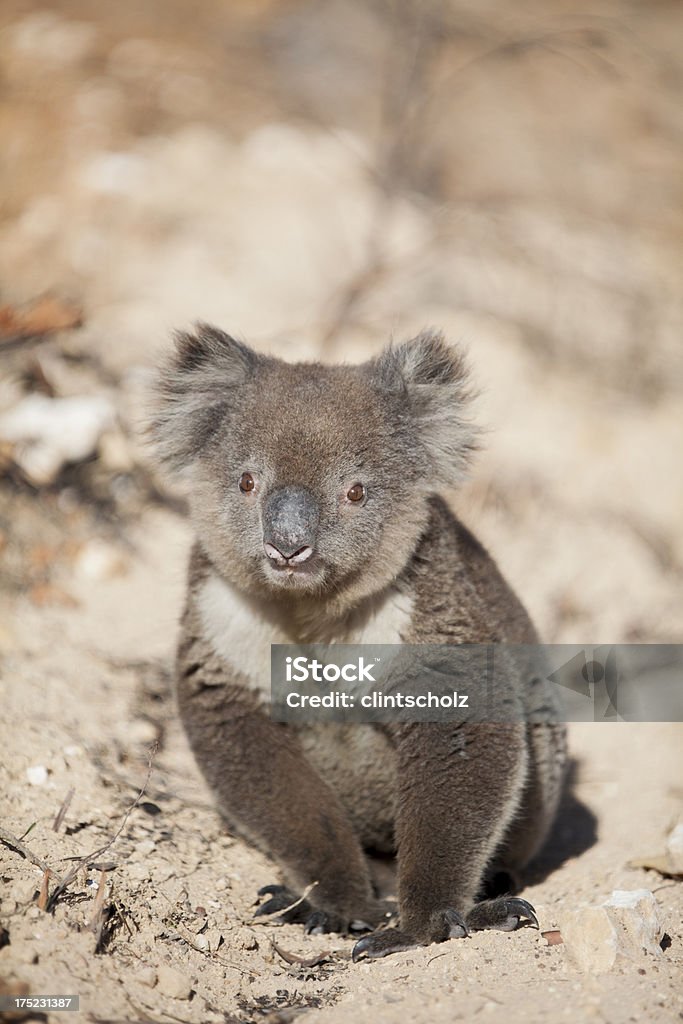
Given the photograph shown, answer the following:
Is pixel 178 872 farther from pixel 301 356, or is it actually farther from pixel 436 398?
pixel 301 356

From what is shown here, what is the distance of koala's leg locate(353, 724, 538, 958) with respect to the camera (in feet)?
11.2

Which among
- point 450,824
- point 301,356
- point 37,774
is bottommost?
point 301,356

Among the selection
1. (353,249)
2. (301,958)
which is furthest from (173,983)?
(353,249)

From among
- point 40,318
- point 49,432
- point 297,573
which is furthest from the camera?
point 40,318

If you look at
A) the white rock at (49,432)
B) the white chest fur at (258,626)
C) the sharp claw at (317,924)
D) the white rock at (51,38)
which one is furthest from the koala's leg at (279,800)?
the white rock at (51,38)

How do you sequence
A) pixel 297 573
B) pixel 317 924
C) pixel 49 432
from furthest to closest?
pixel 49 432, pixel 317 924, pixel 297 573

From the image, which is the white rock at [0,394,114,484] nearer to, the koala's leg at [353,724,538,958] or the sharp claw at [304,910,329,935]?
the koala's leg at [353,724,538,958]

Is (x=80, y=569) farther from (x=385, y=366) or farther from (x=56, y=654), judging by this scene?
(x=385, y=366)

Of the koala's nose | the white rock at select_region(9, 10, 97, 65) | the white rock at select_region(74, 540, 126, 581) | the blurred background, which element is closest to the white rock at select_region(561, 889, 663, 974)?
the koala's nose

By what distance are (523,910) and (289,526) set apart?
1474mm

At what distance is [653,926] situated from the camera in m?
3.16

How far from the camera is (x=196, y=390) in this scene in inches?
155

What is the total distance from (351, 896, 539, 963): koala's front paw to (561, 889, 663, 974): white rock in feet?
0.86

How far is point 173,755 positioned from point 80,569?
155 cm
